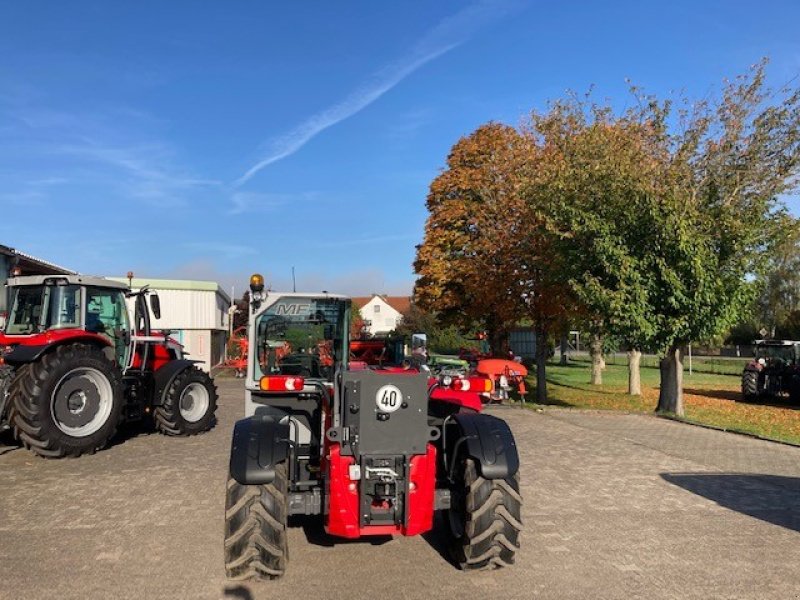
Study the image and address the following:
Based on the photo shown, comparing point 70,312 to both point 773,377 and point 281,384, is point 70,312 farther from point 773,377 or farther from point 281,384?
point 773,377

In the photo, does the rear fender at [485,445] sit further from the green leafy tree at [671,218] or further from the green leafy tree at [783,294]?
the green leafy tree at [783,294]

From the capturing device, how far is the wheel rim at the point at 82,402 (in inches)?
376

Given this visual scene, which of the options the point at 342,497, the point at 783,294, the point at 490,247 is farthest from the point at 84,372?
the point at 783,294

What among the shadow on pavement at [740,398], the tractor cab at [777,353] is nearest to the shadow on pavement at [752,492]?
the shadow on pavement at [740,398]

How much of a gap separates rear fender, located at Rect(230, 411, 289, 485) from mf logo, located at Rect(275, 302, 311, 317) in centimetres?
161

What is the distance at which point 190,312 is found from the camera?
94.0 feet

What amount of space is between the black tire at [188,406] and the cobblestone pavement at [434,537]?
4.27 ft

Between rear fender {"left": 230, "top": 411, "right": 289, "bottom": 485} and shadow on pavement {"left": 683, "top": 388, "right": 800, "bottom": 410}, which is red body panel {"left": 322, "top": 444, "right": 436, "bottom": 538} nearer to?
rear fender {"left": 230, "top": 411, "right": 289, "bottom": 485}

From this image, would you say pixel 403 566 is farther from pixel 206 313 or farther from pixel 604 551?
pixel 206 313

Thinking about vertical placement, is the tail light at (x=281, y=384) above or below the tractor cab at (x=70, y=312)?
below

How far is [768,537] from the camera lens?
20.6 ft

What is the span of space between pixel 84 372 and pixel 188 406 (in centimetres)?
262

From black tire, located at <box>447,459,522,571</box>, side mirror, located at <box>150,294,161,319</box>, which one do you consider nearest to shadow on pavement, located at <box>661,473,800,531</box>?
black tire, located at <box>447,459,522,571</box>

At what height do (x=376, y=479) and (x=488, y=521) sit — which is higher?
(x=376, y=479)
